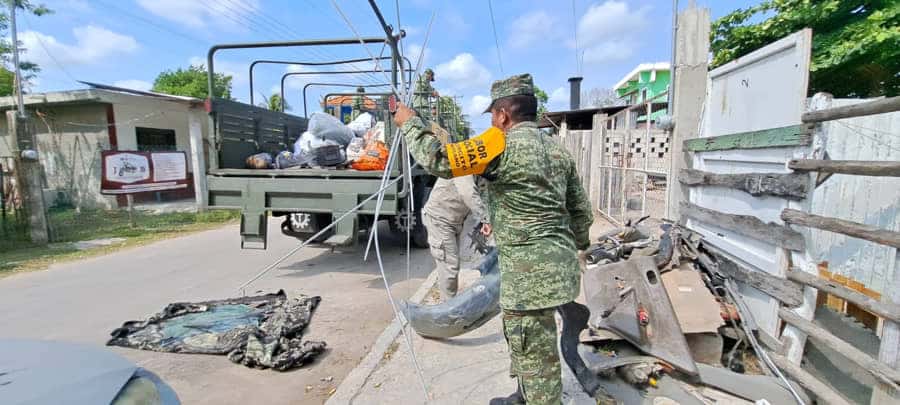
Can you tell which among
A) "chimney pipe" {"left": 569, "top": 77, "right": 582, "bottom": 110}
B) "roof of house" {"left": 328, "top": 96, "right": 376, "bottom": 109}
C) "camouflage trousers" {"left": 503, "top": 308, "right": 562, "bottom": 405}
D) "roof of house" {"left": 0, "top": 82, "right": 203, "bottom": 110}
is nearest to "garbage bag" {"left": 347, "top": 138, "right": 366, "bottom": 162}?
"roof of house" {"left": 328, "top": 96, "right": 376, "bottom": 109}

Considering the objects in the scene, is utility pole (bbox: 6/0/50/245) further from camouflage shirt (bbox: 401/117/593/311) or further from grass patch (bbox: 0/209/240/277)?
camouflage shirt (bbox: 401/117/593/311)

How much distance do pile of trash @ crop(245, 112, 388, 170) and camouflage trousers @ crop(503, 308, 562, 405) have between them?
2.75 meters

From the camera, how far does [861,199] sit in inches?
97.0

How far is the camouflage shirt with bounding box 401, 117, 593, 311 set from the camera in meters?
1.77

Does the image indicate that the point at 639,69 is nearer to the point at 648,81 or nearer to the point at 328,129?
the point at 648,81

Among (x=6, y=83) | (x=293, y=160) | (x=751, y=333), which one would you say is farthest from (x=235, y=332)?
(x=6, y=83)

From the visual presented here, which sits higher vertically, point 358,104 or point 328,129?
point 358,104

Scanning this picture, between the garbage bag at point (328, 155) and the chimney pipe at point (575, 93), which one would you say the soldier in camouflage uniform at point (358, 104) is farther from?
the chimney pipe at point (575, 93)

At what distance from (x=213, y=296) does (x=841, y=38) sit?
1219 centimetres

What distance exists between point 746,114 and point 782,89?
0.45m

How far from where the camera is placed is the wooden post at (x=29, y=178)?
21.5 ft

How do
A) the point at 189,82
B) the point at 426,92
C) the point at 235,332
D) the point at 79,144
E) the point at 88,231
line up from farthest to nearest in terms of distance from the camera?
the point at 189,82 → the point at 79,144 → the point at 88,231 → the point at 426,92 → the point at 235,332

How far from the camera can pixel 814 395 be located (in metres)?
2.29

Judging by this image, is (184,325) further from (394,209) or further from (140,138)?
(140,138)
